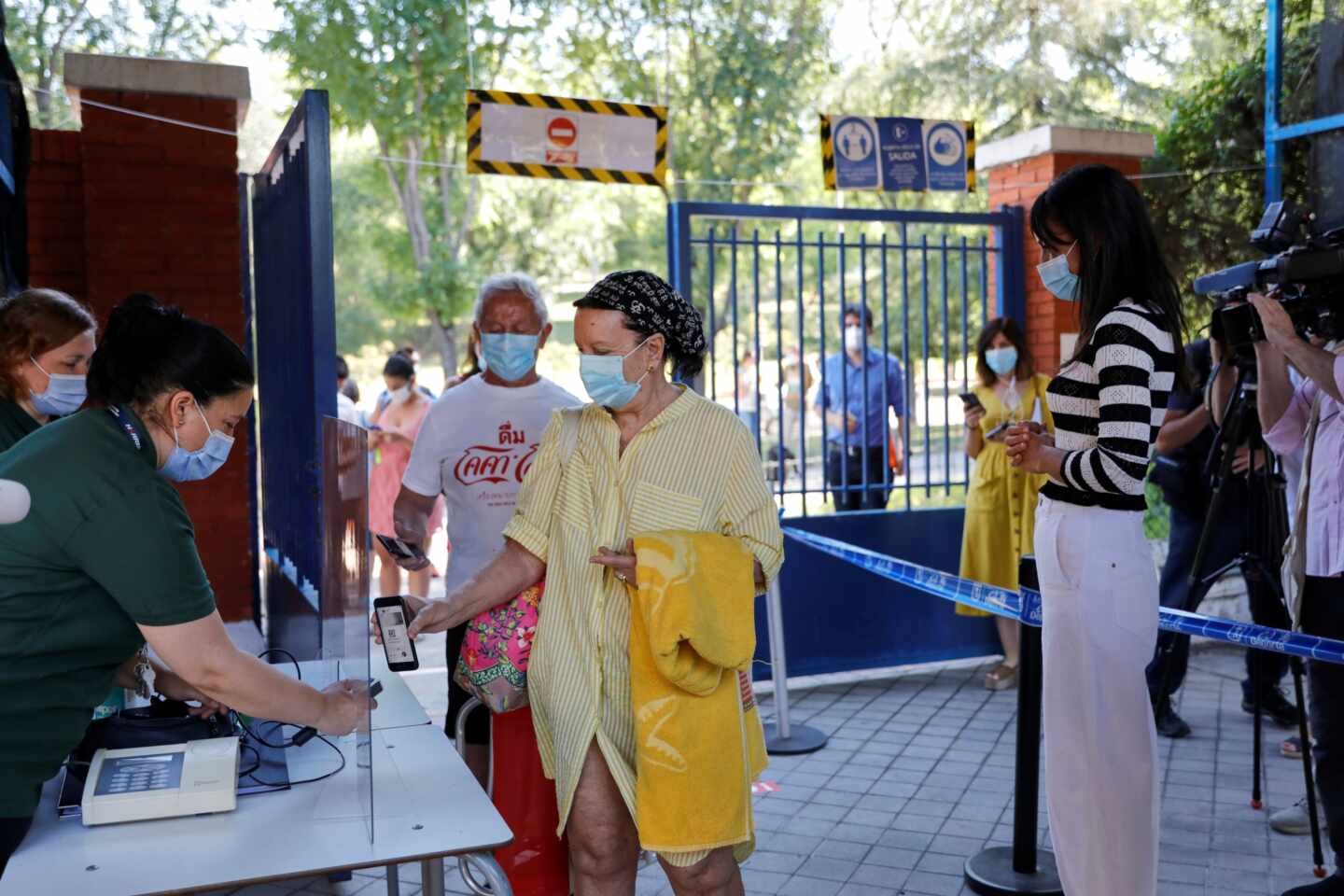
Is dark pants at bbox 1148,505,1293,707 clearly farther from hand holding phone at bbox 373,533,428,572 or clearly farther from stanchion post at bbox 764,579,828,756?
hand holding phone at bbox 373,533,428,572

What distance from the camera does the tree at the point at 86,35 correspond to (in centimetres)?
1619

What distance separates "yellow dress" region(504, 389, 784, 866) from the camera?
8.13 feet

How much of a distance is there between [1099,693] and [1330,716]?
38.8 inches

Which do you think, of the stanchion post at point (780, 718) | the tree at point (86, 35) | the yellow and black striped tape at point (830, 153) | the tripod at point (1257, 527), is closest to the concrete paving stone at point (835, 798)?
the stanchion post at point (780, 718)

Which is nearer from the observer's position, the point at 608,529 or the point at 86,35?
the point at 608,529

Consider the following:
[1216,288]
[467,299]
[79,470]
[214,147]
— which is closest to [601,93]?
[467,299]

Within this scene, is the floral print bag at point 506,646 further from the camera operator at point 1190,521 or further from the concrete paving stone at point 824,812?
the camera operator at point 1190,521

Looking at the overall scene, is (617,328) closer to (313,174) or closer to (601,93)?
(313,174)

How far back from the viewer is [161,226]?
511 centimetres

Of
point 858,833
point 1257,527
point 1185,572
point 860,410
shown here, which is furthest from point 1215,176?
point 858,833

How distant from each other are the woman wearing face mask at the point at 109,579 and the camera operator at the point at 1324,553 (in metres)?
2.51

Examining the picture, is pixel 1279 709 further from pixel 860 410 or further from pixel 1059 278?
pixel 1059 278

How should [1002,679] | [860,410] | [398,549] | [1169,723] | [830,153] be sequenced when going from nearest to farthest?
[398,549] < [1169,723] < [1002,679] < [830,153] < [860,410]

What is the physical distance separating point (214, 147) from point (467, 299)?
38.6 ft
